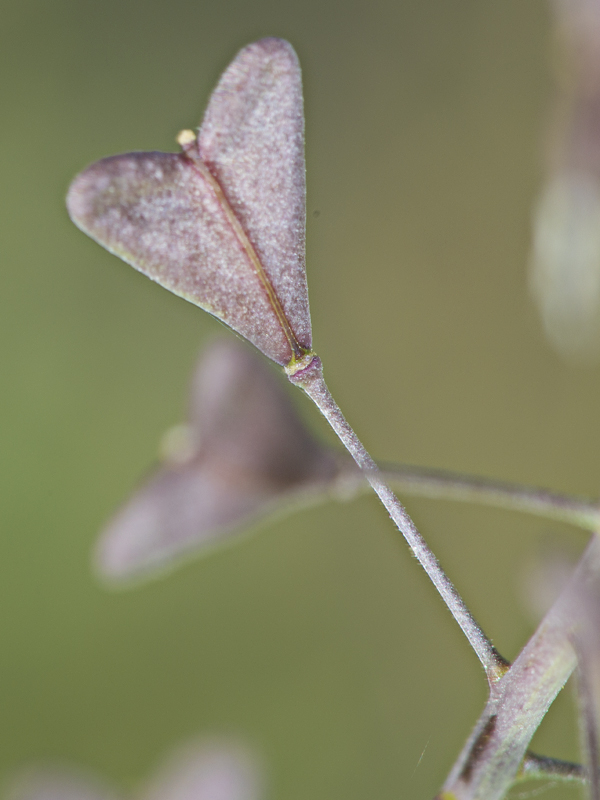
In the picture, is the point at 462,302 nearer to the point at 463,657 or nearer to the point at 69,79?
the point at 463,657

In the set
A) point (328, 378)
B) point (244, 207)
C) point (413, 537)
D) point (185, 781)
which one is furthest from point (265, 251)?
point (328, 378)

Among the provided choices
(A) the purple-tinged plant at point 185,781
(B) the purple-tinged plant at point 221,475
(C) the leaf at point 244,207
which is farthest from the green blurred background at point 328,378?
(C) the leaf at point 244,207

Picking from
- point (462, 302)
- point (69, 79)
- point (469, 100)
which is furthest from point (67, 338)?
point (469, 100)

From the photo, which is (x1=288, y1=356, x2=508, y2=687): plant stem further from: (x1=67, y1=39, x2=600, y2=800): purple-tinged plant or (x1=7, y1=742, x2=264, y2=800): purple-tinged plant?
(x1=7, y1=742, x2=264, y2=800): purple-tinged plant

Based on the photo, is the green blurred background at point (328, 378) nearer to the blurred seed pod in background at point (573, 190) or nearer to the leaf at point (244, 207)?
the blurred seed pod in background at point (573, 190)

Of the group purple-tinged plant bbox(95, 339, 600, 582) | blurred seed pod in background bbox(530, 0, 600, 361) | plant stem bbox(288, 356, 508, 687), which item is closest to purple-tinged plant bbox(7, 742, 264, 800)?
purple-tinged plant bbox(95, 339, 600, 582)
